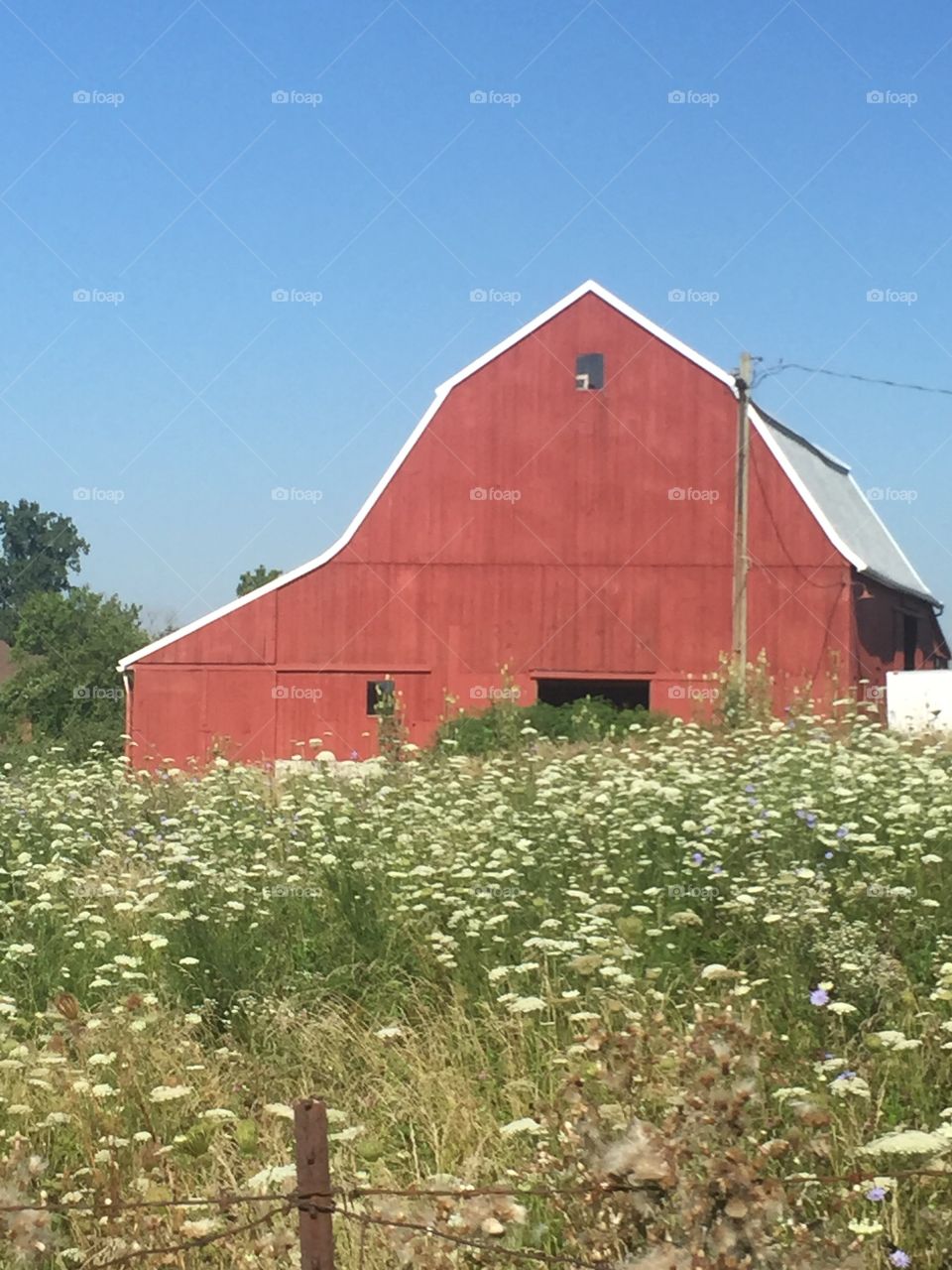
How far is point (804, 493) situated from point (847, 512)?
21.2ft

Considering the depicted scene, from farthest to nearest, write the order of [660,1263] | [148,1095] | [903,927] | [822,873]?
[822,873] < [903,927] < [148,1095] < [660,1263]

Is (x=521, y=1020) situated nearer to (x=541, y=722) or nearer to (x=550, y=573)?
(x=541, y=722)

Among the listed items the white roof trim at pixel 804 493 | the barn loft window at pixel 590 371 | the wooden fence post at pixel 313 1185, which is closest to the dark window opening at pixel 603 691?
the white roof trim at pixel 804 493

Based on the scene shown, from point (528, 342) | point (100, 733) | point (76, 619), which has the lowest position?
point (100, 733)

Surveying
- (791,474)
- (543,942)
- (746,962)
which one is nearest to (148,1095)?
(543,942)

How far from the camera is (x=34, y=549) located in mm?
101812

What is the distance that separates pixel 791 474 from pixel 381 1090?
2295 cm

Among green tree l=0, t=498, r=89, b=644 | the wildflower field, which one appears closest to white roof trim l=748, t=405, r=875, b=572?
the wildflower field

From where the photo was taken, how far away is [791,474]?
2731 cm

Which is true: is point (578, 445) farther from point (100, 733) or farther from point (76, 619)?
point (76, 619)

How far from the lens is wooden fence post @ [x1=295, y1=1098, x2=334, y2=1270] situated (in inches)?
123

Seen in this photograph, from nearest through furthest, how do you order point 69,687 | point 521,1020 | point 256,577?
point 521,1020 → point 69,687 → point 256,577

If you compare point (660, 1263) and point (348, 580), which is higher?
point (348, 580)

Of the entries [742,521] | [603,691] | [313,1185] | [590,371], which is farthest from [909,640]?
[313,1185]
